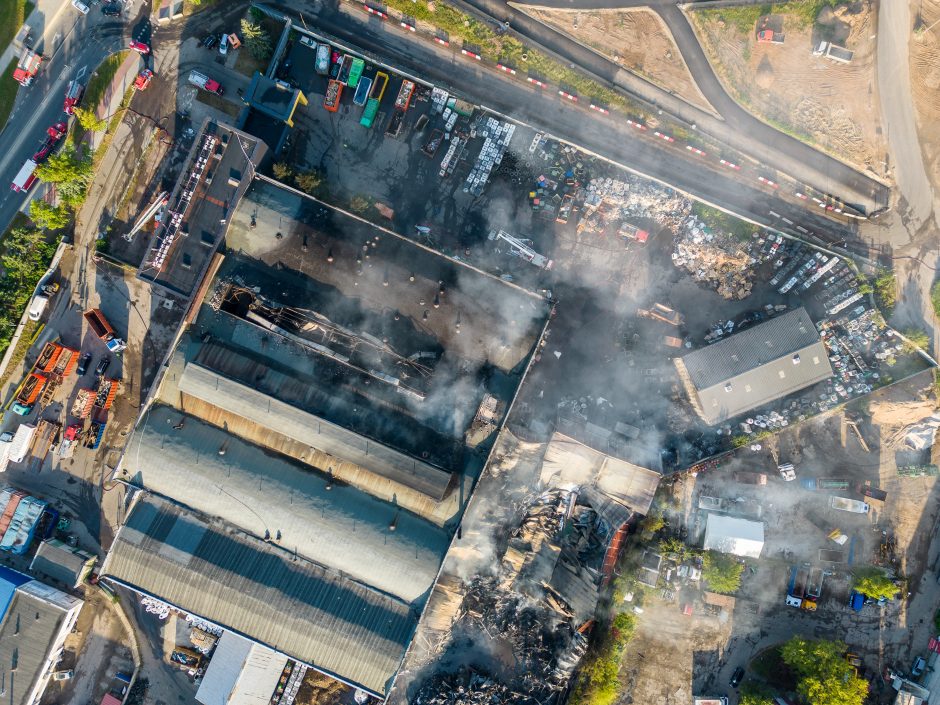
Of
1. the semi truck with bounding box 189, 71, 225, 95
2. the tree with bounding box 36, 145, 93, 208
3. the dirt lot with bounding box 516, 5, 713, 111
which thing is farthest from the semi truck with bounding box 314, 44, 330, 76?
the tree with bounding box 36, 145, 93, 208

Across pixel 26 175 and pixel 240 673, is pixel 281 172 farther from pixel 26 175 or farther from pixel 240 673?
pixel 240 673

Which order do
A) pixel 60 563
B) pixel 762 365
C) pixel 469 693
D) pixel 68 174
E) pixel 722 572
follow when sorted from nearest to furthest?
pixel 762 365, pixel 722 572, pixel 68 174, pixel 469 693, pixel 60 563

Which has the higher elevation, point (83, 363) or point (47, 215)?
point (47, 215)

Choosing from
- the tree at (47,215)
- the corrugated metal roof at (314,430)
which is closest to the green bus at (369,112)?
the corrugated metal roof at (314,430)

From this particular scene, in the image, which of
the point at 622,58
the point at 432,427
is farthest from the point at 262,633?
the point at 622,58

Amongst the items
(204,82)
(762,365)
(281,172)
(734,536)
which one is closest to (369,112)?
(281,172)

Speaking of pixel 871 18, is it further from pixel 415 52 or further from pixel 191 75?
pixel 191 75
